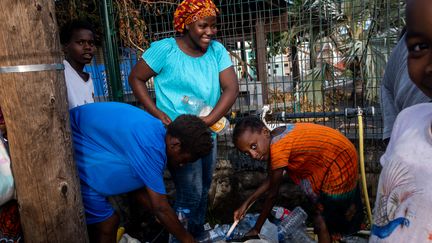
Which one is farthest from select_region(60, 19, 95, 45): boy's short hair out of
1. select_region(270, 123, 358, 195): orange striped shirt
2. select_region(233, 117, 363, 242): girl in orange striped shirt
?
select_region(270, 123, 358, 195): orange striped shirt

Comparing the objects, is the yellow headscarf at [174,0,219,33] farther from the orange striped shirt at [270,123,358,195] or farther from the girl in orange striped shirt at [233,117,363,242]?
the orange striped shirt at [270,123,358,195]

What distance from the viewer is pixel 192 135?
2074 millimetres

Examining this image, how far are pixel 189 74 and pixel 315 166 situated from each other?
1096 millimetres

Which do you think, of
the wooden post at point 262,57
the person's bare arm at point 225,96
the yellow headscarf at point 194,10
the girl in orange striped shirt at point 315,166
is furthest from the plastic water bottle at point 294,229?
the yellow headscarf at point 194,10

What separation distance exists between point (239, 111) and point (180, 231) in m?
1.78

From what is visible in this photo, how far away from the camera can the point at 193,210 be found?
2.88 meters

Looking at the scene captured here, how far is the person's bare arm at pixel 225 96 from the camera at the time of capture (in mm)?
2650

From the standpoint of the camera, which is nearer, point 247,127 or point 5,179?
point 5,179

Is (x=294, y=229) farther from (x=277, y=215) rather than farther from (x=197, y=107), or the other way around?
(x=197, y=107)

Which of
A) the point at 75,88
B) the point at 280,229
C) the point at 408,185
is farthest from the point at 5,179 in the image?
the point at 280,229

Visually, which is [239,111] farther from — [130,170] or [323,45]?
[130,170]

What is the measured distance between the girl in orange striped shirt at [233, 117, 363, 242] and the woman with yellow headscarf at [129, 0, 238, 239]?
35 centimetres

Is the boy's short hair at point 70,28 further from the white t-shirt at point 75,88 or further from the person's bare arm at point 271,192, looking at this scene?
the person's bare arm at point 271,192

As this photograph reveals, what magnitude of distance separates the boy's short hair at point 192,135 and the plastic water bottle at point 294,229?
4.12 feet
